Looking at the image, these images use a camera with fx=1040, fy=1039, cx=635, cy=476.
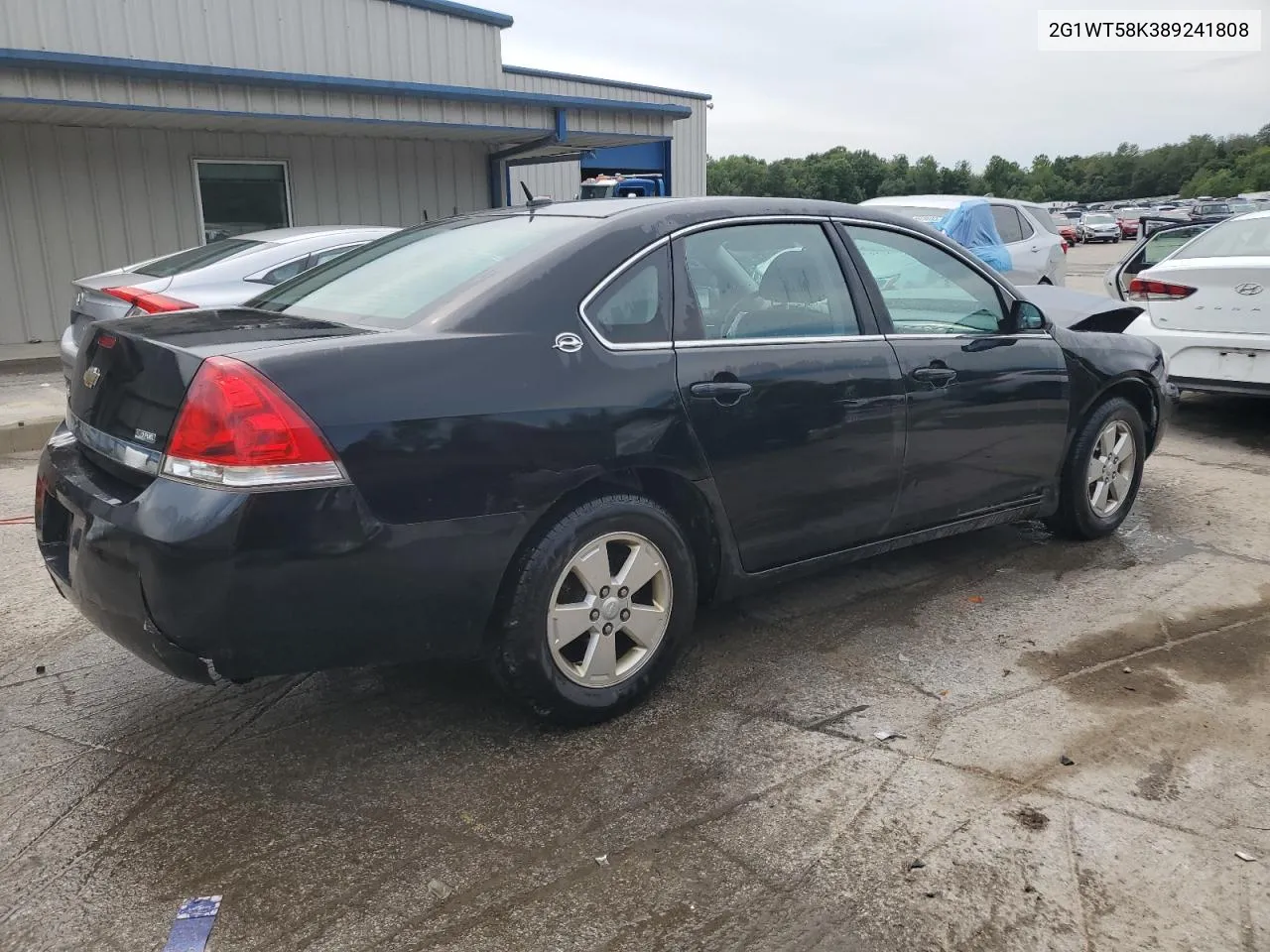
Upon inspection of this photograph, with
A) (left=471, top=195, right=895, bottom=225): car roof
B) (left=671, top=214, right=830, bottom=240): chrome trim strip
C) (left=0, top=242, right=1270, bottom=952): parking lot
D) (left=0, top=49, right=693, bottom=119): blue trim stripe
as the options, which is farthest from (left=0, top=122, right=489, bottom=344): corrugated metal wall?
(left=671, top=214, right=830, bottom=240): chrome trim strip

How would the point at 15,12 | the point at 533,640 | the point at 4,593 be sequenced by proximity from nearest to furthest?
the point at 533,640, the point at 4,593, the point at 15,12

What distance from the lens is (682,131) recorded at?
2222cm

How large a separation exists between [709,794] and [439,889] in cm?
79

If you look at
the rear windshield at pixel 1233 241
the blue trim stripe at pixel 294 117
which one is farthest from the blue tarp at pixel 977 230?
the blue trim stripe at pixel 294 117

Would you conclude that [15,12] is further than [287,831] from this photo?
Yes

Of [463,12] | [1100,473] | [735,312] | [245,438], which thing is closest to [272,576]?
[245,438]

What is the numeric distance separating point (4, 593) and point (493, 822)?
9.46 ft

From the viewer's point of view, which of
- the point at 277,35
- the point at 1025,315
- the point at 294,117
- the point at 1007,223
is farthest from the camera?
the point at 277,35

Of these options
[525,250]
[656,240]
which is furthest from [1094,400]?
[525,250]

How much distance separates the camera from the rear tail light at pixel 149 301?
21.2 feet

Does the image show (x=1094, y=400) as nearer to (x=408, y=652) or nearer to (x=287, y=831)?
(x=408, y=652)

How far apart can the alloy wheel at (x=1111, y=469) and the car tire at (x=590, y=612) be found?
2.56 meters

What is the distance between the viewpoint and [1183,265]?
737 centimetres

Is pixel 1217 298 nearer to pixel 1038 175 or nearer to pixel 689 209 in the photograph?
pixel 689 209
